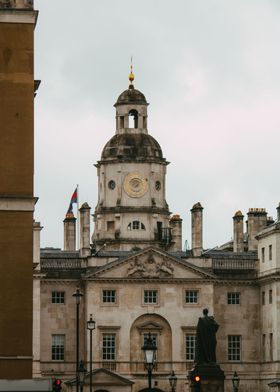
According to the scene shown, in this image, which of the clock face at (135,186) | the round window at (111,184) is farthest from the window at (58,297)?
the clock face at (135,186)

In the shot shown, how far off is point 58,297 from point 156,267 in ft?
23.4

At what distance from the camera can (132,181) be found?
147500 millimetres

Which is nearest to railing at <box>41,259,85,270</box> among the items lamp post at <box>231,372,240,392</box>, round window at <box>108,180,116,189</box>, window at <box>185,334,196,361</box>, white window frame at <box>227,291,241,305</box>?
window at <box>185,334,196,361</box>

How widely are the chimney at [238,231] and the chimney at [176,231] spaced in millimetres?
4927

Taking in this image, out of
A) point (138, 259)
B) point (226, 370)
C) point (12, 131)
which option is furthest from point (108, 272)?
point (12, 131)

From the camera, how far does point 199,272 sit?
130875 mm

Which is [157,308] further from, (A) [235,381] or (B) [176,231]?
(B) [176,231]

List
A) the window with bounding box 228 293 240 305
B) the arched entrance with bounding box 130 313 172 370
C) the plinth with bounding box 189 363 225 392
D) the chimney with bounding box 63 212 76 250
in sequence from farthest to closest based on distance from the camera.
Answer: the chimney with bounding box 63 212 76 250 → the window with bounding box 228 293 240 305 → the arched entrance with bounding box 130 313 172 370 → the plinth with bounding box 189 363 225 392

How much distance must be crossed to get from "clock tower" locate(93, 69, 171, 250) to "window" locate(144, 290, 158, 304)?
14619 millimetres

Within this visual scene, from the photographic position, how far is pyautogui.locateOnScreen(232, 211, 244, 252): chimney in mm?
136938

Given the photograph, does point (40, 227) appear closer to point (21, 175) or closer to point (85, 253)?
point (85, 253)

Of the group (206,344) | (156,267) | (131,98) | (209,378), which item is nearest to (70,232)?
(156,267)

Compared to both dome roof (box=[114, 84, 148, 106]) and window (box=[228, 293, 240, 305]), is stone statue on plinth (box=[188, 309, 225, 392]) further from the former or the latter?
dome roof (box=[114, 84, 148, 106])

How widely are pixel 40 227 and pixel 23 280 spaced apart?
64160 mm
